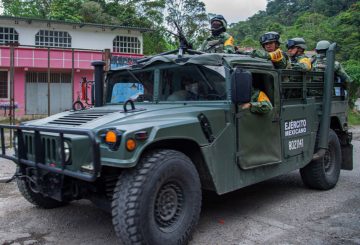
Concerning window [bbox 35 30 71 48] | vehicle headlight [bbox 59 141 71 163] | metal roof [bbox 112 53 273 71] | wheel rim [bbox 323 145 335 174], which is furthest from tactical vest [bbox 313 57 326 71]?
window [bbox 35 30 71 48]

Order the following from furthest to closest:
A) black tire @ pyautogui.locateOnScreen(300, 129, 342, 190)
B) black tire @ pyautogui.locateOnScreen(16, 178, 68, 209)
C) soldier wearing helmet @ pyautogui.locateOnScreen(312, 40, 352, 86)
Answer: soldier wearing helmet @ pyautogui.locateOnScreen(312, 40, 352, 86)
black tire @ pyautogui.locateOnScreen(300, 129, 342, 190)
black tire @ pyautogui.locateOnScreen(16, 178, 68, 209)

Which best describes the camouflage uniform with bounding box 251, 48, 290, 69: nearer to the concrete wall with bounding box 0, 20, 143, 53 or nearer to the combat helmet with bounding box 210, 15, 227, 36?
the combat helmet with bounding box 210, 15, 227, 36

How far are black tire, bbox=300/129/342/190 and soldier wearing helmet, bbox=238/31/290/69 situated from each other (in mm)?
1502

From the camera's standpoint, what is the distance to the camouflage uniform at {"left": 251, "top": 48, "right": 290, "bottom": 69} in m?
5.27

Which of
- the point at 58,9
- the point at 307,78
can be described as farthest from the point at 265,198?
the point at 58,9

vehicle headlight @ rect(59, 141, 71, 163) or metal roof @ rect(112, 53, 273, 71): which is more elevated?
metal roof @ rect(112, 53, 273, 71)

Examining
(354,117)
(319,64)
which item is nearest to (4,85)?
(354,117)

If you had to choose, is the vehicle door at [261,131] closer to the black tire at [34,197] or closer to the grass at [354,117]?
the black tire at [34,197]

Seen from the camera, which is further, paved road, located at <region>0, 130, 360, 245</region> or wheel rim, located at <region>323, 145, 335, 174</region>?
wheel rim, located at <region>323, 145, 335, 174</region>

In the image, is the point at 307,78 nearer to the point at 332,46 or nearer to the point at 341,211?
the point at 332,46

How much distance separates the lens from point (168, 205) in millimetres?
3910

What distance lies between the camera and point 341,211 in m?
5.25

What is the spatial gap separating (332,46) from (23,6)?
3402 centimetres

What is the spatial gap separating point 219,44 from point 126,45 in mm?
20642
